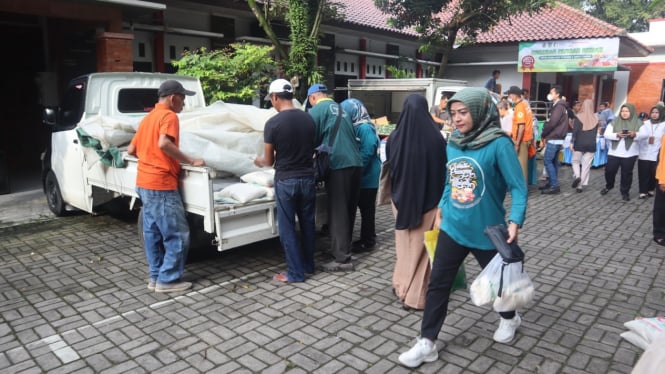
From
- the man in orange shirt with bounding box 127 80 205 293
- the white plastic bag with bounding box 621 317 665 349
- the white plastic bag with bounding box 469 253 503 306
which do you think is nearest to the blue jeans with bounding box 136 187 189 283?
the man in orange shirt with bounding box 127 80 205 293

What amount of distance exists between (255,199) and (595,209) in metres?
6.05

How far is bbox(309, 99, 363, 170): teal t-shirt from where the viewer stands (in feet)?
16.3

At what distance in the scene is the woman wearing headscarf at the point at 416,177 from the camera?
3.89m

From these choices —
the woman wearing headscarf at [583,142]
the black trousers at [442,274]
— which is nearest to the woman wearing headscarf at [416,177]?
the black trousers at [442,274]

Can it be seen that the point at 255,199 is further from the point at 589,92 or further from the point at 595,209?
the point at 589,92

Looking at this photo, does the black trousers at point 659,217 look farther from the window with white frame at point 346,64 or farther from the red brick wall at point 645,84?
the red brick wall at point 645,84

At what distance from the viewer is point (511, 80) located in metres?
21.8

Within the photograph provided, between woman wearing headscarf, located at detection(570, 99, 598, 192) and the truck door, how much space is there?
842 centimetres

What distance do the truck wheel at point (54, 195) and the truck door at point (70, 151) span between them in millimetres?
166

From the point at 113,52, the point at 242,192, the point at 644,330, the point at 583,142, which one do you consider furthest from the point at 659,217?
the point at 113,52

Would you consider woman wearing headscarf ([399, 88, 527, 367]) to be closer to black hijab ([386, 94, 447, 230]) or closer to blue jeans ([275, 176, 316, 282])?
black hijab ([386, 94, 447, 230])

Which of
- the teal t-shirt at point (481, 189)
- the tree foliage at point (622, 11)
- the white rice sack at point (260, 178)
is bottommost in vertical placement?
the white rice sack at point (260, 178)

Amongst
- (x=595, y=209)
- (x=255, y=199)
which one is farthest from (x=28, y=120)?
(x=595, y=209)

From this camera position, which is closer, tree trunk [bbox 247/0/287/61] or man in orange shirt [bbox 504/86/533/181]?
man in orange shirt [bbox 504/86/533/181]
